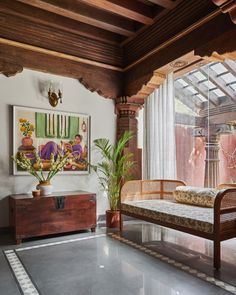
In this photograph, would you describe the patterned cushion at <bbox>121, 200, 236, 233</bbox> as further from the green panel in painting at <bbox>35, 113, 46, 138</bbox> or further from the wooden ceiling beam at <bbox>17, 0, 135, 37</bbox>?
the wooden ceiling beam at <bbox>17, 0, 135, 37</bbox>

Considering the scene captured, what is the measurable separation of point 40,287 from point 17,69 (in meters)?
3.00

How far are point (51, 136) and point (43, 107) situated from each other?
18.9 inches

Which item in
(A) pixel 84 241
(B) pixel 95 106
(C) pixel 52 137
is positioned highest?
(B) pixel 95 106

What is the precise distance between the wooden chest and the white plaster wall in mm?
321

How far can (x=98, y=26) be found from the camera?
13.4 ft

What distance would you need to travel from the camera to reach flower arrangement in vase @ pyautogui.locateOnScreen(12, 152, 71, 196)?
3686 millimetres

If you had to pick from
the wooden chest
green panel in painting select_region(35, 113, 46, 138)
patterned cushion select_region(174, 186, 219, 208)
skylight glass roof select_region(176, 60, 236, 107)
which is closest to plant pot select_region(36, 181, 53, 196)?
the wooden chest

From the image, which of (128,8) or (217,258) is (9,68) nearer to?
(128,8)

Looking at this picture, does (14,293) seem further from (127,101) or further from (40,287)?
(127,101)

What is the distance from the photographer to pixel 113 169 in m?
4.57

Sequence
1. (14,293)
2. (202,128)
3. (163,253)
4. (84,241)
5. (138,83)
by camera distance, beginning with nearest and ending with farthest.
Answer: (14,293)
(163,253)
(84,241)
(138,83)
(202,128)

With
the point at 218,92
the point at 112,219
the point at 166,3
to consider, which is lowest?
the point at 112,219

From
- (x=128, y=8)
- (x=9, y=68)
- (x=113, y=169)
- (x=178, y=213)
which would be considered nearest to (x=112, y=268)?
(x=178, y=213)

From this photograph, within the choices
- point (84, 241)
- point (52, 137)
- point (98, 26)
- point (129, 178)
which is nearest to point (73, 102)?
point (52, 137)
